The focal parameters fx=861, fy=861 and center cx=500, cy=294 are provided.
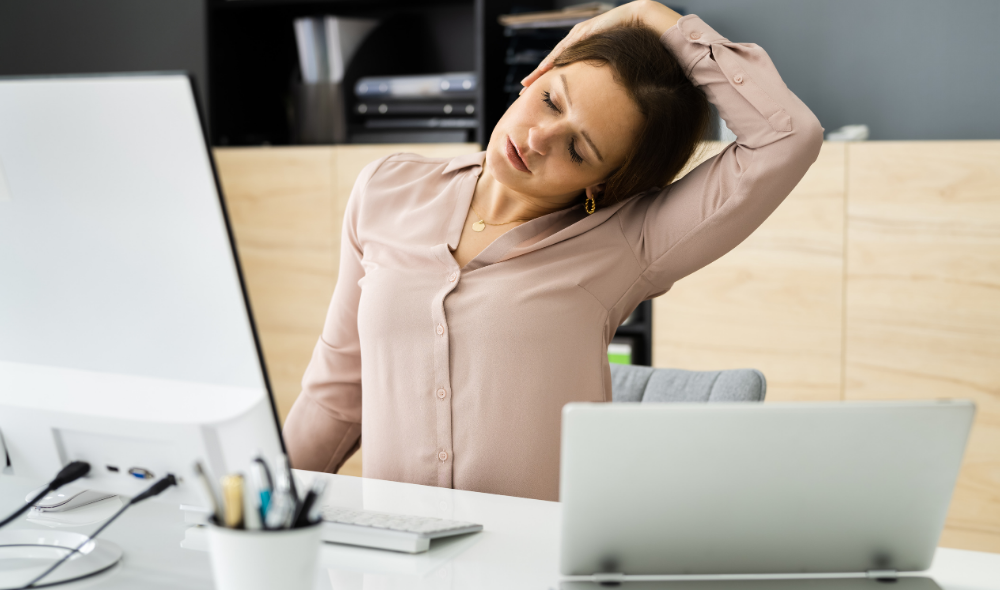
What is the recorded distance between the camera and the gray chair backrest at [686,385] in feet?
4.42

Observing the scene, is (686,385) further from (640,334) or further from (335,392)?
(640,334)

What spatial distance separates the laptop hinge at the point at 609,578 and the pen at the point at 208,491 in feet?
0.97

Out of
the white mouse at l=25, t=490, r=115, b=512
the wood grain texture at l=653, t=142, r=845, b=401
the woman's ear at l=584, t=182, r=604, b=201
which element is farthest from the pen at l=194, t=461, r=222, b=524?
the wood grain texture at l=653, t=142, r=845, b=401

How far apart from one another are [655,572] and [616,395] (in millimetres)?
794

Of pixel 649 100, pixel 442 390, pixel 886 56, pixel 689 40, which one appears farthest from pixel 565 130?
pixel 886 56

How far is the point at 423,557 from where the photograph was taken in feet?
2.51

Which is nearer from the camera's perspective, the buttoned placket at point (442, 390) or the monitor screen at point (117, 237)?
the monitor screen at point (117, 237)

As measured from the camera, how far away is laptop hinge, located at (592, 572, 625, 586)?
2.24ft

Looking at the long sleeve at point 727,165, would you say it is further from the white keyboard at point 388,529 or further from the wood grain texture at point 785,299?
the wood grain texture at point 785,299

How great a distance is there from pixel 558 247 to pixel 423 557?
517mm

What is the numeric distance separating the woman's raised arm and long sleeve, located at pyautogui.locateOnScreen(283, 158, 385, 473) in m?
0.40

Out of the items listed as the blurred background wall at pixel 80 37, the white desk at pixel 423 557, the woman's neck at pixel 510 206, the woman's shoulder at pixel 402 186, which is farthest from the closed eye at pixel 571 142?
the blurred background wall at pixel 80 37

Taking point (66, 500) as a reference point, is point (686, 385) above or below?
below

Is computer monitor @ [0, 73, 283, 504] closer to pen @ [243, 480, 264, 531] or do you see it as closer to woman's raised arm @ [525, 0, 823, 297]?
pen @ [243, 480, 264, 531]
